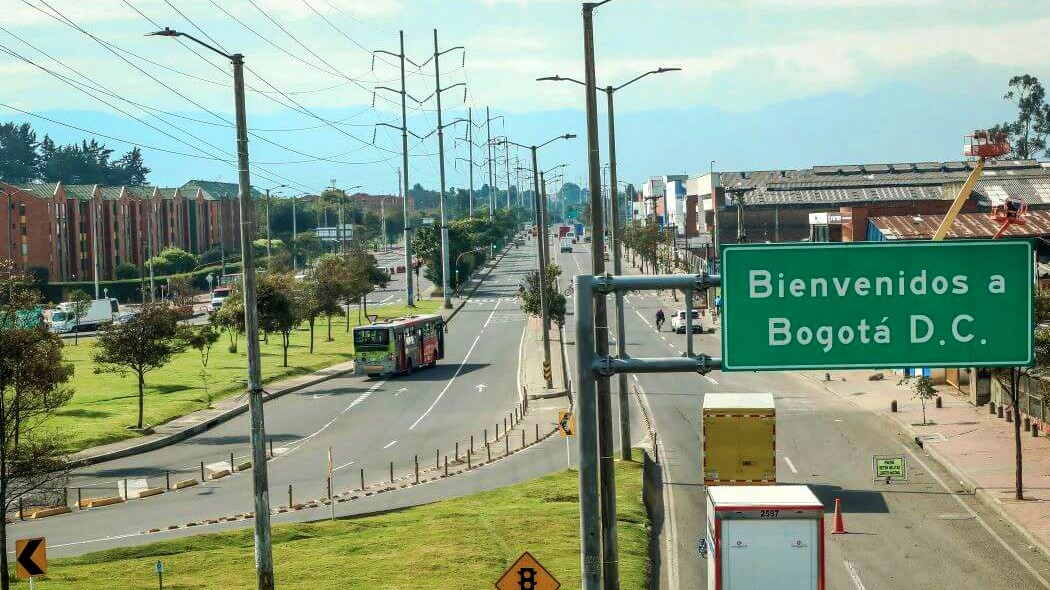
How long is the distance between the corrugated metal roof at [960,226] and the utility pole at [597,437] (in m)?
56.3

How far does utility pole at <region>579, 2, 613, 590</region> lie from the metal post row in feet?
0.04

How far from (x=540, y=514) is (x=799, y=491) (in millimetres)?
10355

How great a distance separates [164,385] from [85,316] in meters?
41.2

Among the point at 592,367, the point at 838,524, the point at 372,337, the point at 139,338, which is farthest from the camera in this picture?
the point at 372,337

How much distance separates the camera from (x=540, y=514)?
31781 mm

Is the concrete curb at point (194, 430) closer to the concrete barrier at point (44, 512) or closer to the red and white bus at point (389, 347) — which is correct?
the concrete barrier at point (44, 512)

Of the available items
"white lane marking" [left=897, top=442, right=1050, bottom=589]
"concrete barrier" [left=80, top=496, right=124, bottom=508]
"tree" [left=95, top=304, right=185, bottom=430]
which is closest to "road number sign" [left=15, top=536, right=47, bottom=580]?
"concrete barrier" [left=80, top=496, right=124, bottom=508]

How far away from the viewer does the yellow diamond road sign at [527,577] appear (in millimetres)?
16281

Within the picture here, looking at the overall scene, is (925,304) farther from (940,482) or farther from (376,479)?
(376,479)

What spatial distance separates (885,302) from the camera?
14422 mm

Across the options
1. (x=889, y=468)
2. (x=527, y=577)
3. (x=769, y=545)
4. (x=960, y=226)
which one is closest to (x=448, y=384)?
(x=889, y=468)

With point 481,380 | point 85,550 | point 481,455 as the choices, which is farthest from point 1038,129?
point 85,550

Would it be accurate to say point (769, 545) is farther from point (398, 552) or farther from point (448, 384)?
point (448, 384)

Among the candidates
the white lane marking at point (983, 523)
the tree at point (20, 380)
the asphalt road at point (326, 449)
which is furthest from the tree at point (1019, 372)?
the tree at point (20, 380)
